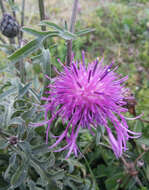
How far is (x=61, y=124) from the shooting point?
158cm

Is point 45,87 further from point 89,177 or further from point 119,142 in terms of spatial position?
point 89,177

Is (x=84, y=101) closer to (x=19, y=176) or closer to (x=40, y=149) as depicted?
(x=40, y=149)

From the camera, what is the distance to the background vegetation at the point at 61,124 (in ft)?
3.66

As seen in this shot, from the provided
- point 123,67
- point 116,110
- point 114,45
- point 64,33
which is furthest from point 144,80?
point 64,33

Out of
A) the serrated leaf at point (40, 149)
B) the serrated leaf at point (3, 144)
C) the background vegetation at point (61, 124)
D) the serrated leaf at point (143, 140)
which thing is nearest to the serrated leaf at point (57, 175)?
the background vegetation at point (61, 124)

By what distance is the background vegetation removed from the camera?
1116 millimetres

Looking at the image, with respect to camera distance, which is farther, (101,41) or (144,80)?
(101,41)

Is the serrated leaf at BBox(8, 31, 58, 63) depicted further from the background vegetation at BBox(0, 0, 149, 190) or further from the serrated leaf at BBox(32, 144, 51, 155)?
the serrated leaf at BBox(32, 144, 51, 155)

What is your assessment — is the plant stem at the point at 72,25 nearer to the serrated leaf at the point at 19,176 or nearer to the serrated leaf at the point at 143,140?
the serrated leaf at the point at 19,176

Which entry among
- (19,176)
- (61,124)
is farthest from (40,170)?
(61,124)

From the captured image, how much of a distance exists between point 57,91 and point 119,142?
355mm

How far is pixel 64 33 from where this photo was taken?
101 cm

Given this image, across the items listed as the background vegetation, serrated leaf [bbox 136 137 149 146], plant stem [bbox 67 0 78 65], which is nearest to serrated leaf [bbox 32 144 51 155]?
the background vegetation

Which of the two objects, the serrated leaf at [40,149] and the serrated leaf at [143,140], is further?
the serrated leaf at [143,140]
